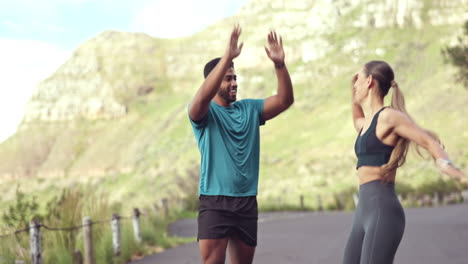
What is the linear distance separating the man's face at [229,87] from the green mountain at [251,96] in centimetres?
4337

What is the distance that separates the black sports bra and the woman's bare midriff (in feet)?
0.09

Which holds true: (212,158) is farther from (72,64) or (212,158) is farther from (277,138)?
(72,64)

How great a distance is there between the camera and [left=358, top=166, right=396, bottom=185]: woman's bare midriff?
421cm

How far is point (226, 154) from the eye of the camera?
4.36m

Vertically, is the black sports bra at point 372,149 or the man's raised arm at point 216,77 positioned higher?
the man's raised arm at point 216,77

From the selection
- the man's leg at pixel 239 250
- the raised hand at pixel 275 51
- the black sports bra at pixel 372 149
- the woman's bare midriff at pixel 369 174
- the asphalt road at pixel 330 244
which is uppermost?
the raised hand at pixel 275 51

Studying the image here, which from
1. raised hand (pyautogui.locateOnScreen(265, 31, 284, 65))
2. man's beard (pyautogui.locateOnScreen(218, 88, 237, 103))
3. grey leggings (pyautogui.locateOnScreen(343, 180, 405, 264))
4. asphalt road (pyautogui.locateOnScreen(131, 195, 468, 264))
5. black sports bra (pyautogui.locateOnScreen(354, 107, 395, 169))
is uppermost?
raised hand (pyautogui.locateOnScreen(265, 31, 284, 65))

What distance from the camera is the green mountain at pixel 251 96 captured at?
76.4 metres

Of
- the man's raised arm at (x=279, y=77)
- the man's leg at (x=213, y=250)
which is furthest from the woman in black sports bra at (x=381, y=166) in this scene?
the man's leg at (x=213, y=250)

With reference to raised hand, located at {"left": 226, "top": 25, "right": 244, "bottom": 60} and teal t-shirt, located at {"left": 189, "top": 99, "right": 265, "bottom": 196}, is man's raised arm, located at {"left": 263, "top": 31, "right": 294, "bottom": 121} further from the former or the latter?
raised hand, located at {"left": 226, "top": 25, "right": 244, "bottom": 60}

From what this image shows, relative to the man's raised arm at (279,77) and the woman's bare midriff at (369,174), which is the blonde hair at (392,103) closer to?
the woman's bare midriff at (369,174)

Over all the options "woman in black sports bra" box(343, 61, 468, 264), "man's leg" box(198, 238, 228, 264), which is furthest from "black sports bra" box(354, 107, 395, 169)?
"man's leg" box(198, 238, 228, 264)

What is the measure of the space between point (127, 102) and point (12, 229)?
138m

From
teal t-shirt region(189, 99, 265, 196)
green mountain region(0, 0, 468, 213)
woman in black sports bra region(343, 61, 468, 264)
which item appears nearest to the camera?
woman in black sports bra region(343, 61, 468, 264)
